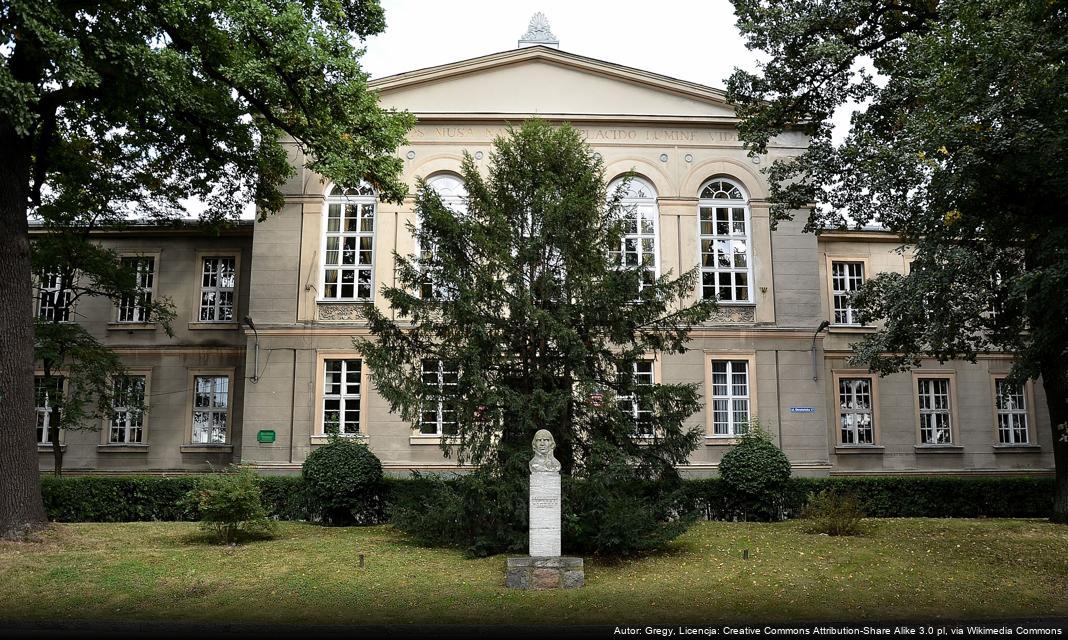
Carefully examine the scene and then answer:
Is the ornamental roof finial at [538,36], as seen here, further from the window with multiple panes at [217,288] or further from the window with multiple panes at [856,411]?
the window with multiple panes at [856,411]

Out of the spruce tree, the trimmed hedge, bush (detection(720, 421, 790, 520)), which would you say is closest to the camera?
the spruce tree

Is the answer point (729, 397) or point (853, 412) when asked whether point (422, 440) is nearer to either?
point (729, 397)

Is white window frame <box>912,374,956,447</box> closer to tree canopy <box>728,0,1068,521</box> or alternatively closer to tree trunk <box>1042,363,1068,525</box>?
tree canopy <box>728,0,1068,521</box>

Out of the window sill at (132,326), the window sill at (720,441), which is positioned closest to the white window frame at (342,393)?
the window sill at (132,326)

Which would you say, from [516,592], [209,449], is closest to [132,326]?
[209,449]

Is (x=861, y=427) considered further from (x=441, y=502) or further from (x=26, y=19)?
(x=26, y=19)

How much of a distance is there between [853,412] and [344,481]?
17750 mm

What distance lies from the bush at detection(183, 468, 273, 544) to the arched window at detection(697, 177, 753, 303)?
574 inches

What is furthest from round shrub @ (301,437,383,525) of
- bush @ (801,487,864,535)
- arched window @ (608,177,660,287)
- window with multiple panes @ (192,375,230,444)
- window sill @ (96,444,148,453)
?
arched window @ (608,177,660,287)

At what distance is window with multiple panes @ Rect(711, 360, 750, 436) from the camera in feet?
82.6

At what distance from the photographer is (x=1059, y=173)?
12289 millimetres

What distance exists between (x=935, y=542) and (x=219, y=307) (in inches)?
875

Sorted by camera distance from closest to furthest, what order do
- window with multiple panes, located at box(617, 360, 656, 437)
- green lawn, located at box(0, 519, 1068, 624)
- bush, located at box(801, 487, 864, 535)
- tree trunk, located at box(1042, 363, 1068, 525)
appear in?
1. green lawn, located at box(0, 519, 1068, 624)
2. window with multiple panes, located at box(617, 360, 656, 437)
3. bush, located at box(801, 487, 864, 535)
4. tree trunk, located at box(1042, 363, 1068, 525)

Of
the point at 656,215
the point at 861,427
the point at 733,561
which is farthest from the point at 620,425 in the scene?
the point at 861,427
